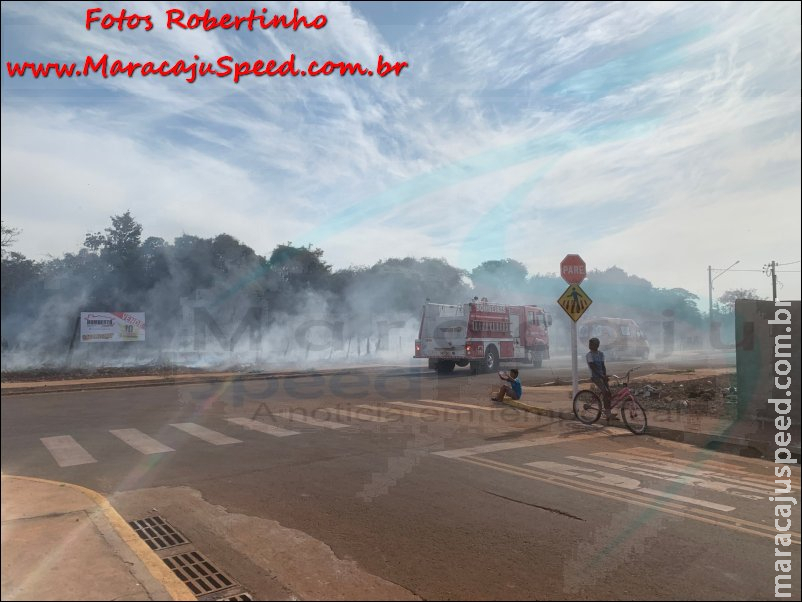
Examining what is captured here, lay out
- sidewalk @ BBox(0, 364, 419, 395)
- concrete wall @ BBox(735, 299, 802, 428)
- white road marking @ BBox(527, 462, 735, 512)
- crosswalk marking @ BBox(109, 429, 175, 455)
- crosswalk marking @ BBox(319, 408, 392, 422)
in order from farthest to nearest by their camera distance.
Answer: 1. sidewalk @ BBox(0, 364, 419, 395)
2. crosswalk marking @ BBox(319, 408, 392, 422)
3. crosswalk marking @ BBox(109, 429, 175, 455)
4. concrete wall @ BBox(735, 299, 802, 428)
5. white road marking @ BBox(527, 462, 735, 512)

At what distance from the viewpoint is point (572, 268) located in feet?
41.2

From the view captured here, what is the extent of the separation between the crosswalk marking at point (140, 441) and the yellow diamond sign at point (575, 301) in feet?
27.5

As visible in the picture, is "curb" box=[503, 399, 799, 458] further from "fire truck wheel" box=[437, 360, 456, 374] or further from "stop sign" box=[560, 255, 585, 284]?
"fire truck wheel" box=[437, 360, 456, 374]

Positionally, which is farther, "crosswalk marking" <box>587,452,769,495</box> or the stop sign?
the stop sign

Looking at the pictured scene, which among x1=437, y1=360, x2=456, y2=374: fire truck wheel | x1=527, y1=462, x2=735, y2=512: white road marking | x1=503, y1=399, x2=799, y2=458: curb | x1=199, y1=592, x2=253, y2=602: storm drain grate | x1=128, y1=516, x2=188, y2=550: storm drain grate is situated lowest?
x1=128, y1=516, x2=188, y2=550: storm drain grate

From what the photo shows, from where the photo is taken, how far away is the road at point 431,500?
3.93 m

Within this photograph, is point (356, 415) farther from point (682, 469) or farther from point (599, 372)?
point (682, 469)

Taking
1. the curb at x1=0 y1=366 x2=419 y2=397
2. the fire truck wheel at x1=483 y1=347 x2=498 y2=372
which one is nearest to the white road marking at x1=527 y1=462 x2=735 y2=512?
the curb at x1=0 y1=366 x2=419 y2=397

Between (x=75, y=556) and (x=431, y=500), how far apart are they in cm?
318

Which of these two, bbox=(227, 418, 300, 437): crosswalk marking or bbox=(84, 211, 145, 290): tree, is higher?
bbox=(84, 211, 145, 290): tree

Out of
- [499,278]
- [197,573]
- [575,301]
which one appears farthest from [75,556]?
[499,278]

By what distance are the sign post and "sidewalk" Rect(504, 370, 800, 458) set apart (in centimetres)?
104

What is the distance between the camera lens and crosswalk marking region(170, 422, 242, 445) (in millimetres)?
9023

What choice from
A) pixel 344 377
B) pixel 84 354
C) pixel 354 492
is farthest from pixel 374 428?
pixel 344 377
